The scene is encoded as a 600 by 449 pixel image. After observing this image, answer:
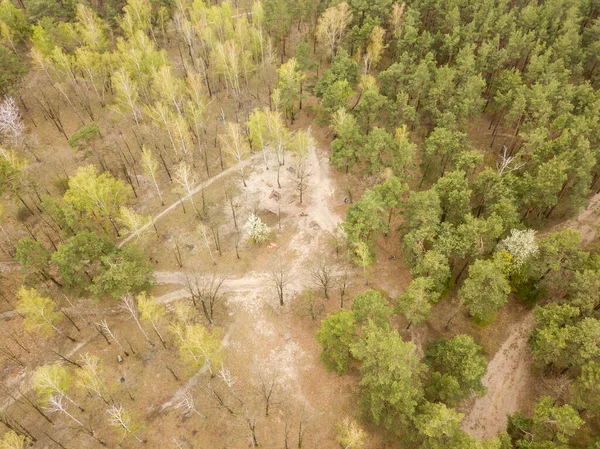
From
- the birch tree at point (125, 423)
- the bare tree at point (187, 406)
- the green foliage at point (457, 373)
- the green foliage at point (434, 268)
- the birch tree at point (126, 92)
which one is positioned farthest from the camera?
the birch tree at point (126, 92)

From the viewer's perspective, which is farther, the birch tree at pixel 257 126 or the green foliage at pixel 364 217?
the birch tree at pixel 257 126

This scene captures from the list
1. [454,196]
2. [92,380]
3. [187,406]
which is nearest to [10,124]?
[92,380]

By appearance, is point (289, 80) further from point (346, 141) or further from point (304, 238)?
point (304, 238)

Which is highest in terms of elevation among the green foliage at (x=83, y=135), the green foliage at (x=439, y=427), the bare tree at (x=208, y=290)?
the green foliage at (x=83, y=135)

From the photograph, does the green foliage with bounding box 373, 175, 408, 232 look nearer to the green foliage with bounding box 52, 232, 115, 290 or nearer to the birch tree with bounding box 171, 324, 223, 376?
the birch tree with bounding box 171, 324, 223, 376

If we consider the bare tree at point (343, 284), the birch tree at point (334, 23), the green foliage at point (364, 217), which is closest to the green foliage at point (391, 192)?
the green foliage at point (364, 217)

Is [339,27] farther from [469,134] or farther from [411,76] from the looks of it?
[469,134]

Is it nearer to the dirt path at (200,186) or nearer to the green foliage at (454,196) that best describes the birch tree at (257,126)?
the dirt path at (200,186)
